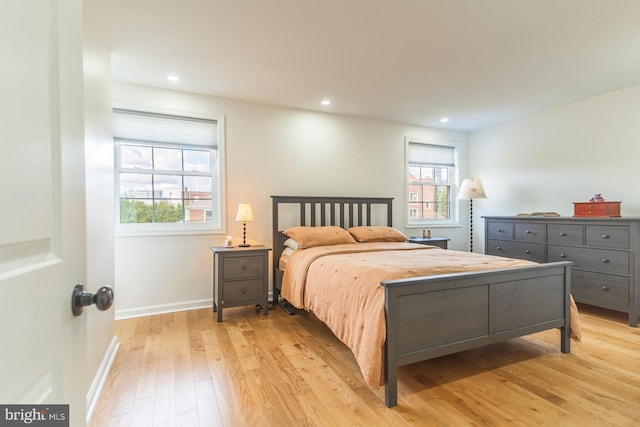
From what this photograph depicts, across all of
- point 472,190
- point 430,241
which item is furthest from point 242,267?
point 472,190

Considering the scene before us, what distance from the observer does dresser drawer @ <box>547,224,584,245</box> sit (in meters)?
3.32

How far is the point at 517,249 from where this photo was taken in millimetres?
3949

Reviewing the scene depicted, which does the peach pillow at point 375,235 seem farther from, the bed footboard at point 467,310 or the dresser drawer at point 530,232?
the bed footboard at point 467,310

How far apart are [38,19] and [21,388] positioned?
0.62m

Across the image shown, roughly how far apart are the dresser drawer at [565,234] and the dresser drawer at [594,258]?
0.07m

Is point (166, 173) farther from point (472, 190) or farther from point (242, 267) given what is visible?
point (472, 190)

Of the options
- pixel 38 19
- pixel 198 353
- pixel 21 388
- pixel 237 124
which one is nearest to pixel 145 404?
pixel 198 353

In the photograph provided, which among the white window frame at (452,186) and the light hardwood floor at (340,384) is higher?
the white window frame at (452,186)

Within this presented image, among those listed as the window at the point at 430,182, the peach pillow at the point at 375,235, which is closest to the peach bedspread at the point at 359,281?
the peach pillow at the point at 375,235

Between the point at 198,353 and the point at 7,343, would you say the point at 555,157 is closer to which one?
the point at 198,353

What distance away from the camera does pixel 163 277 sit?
11.0 feet

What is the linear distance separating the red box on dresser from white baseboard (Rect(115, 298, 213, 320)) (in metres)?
4.29

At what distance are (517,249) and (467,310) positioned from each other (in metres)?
2.47

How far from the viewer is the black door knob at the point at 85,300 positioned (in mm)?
682
